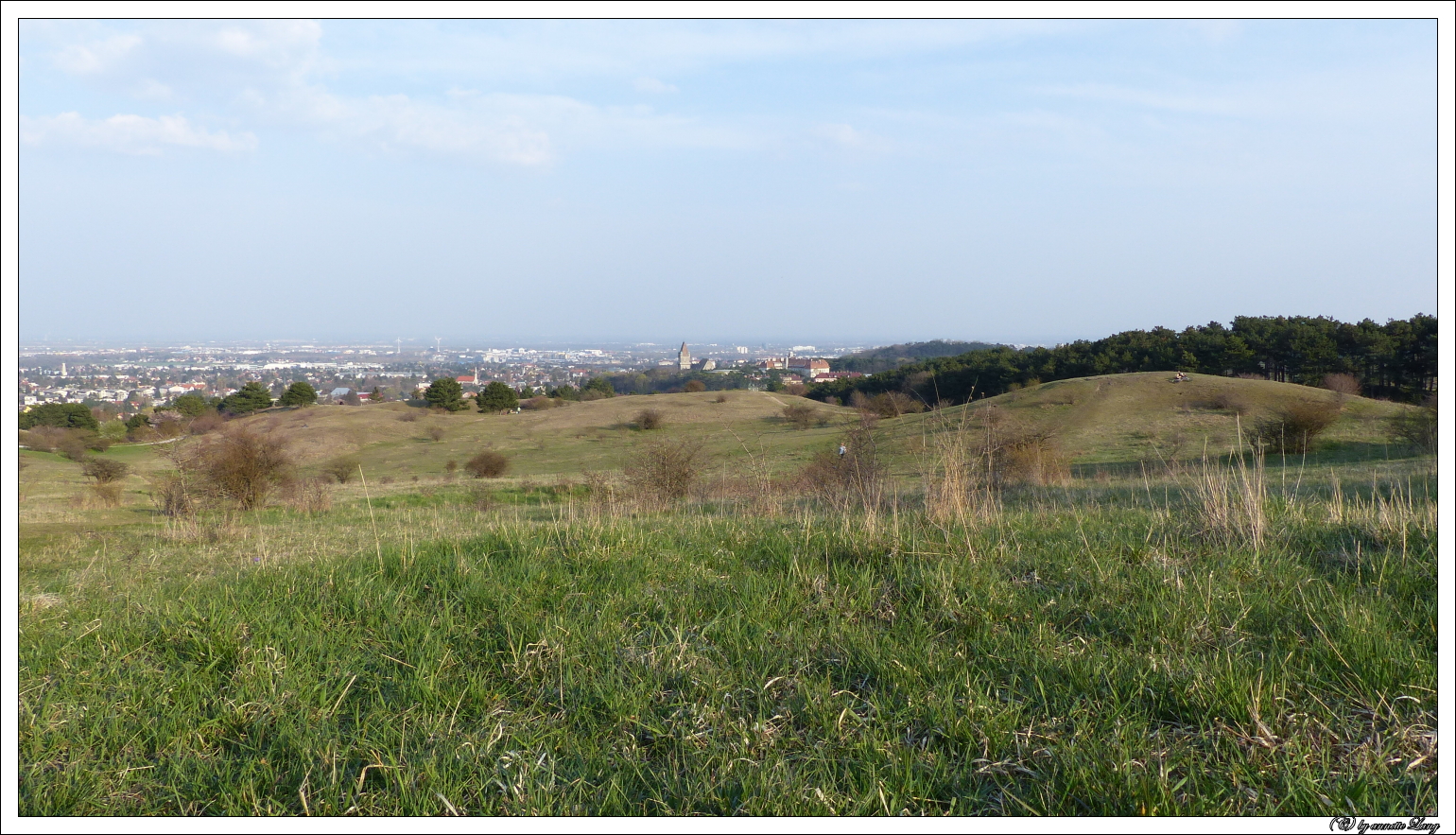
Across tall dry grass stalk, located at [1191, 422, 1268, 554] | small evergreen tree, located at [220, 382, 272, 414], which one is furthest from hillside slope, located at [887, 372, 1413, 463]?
small evergreen tree, located at [220, 382, 272, 414]

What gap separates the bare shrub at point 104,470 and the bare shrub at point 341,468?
523 cm

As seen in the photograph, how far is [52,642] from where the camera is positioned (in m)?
3.10

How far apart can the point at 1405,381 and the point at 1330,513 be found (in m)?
20.1

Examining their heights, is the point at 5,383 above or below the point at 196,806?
above

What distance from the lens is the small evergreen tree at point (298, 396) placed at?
4134 centimetres

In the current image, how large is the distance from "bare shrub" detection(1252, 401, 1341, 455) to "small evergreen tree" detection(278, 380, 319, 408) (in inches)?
1620

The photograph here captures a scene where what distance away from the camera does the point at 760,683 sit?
2.57 meters

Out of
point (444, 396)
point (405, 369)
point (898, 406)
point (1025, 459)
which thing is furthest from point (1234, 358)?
point (405, 369)

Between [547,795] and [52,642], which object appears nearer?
[547,795]

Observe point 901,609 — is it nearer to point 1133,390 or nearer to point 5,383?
point 5,383

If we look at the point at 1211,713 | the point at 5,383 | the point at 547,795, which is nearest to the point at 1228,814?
the point at 1211,713

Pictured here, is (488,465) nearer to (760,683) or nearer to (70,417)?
(70,417)

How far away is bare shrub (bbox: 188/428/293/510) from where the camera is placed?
15.1 m

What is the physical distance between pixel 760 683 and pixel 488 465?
2592 cm
